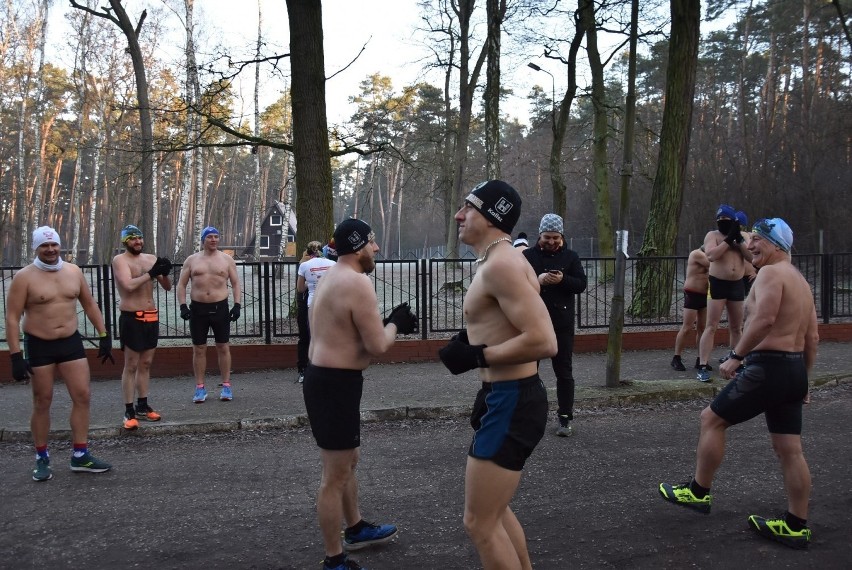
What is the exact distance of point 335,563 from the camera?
3.69 m

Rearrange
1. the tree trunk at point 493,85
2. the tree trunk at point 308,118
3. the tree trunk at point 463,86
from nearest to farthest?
the tree trunk at point 308,118, the tree trunk at point 493,85, the tree trunk at point 463,86

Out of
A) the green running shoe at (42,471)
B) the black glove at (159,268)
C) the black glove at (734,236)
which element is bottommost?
the green running shoe at (42,471)

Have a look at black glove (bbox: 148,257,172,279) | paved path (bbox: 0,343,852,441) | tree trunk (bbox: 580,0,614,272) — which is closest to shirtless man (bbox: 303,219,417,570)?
paved path (bbox: 0,343,852,441)

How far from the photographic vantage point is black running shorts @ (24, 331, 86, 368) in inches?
225

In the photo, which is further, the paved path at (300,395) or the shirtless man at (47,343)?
the paved path at (300,395)

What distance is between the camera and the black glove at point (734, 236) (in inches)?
337

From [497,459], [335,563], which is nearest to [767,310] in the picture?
[497,459]

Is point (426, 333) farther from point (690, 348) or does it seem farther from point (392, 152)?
point (392, 152)

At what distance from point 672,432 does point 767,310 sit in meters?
2.87

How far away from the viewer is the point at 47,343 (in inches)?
226

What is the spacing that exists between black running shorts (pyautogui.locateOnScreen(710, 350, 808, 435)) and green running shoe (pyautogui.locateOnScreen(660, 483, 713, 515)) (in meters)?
0.63

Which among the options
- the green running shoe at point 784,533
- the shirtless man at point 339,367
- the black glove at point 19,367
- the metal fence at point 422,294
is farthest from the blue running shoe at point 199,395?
the green running shoe at point 784,533

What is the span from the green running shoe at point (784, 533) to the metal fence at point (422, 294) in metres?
6.33

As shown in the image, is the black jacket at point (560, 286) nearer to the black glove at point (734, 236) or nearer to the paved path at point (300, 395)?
the paved path at point (300, 395)
